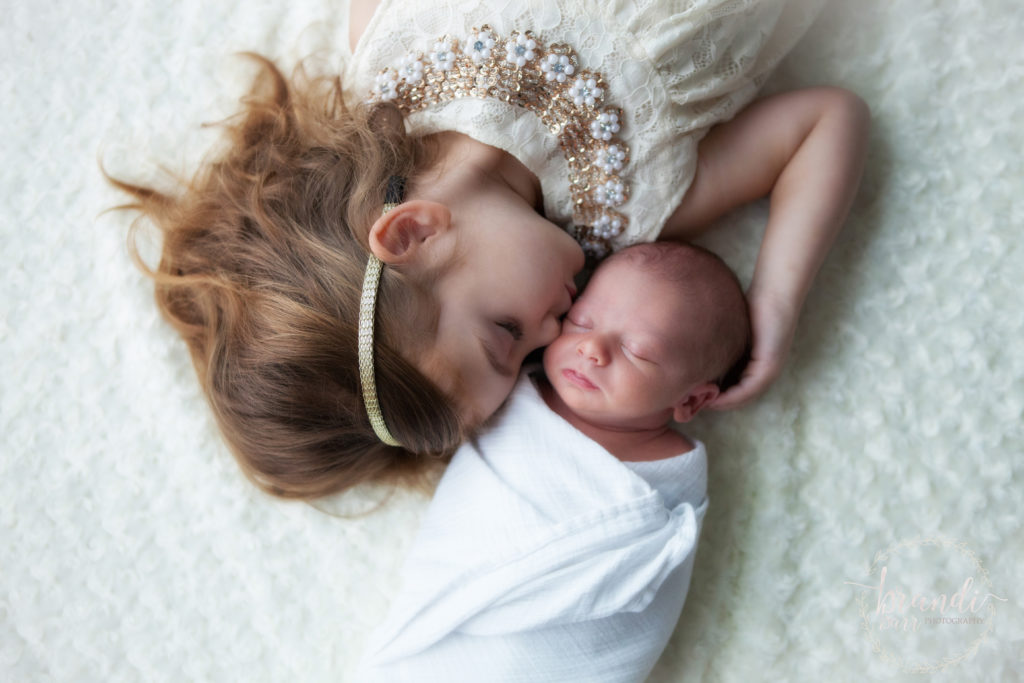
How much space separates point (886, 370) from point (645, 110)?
1.86 ft

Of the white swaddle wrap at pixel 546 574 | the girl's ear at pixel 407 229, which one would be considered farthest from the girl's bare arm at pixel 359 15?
the white swaddle wrap at pixel 546 574

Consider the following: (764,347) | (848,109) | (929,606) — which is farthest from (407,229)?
(929,606)

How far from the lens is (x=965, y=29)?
3.95 ft

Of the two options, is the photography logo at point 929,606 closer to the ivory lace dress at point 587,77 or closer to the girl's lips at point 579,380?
the girl's lips at point 579,380

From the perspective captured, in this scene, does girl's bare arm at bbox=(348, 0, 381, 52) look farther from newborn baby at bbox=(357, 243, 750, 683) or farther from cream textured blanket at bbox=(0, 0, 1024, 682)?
newborn baby at bbox=(357, 243, 750, 683)

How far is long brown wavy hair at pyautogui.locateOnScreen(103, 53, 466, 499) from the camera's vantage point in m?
1.03

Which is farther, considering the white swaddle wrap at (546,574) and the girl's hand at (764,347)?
the girl's hand at (764,347)

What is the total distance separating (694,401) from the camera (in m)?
1.18

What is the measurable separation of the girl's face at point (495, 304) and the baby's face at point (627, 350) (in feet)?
0.17

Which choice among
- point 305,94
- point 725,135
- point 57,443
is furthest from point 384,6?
point 57,443

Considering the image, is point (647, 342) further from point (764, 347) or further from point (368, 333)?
point (368, 333)

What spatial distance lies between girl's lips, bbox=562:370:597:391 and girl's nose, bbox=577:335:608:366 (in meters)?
0.04

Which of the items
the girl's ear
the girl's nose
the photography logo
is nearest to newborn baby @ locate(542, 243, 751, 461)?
the girl's nose

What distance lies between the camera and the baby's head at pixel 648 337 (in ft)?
3.60
